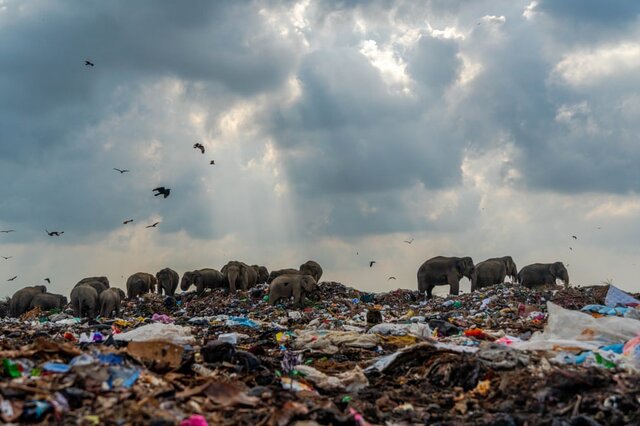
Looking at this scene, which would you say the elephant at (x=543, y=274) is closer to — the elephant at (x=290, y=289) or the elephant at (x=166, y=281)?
the elephant at (x=290, y=289)

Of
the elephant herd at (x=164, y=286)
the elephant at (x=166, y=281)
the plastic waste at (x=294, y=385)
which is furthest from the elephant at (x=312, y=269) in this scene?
the plastic waste at (x=294, y=385)

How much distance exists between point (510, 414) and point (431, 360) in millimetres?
1925

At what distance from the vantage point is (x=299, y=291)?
20.0 metres

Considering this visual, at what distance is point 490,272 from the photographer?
2608 cm

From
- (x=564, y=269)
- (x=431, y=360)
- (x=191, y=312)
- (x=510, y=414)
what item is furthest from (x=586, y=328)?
(x=564, y=269)

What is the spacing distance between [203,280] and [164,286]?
2366mm

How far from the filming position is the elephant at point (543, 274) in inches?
979

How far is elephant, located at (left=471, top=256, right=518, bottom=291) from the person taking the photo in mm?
25969

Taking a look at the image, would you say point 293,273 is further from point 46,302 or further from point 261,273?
point 46,302

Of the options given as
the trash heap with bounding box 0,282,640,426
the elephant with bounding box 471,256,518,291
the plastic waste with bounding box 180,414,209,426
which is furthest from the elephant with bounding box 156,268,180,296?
the plastic waste with bounding box 180,414,209,426

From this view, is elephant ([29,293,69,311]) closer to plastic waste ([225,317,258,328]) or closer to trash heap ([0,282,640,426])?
plastic waste ([225,317,258,328])

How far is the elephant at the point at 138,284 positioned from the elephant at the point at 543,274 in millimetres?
15709

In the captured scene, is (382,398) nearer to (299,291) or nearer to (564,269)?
(299,291)

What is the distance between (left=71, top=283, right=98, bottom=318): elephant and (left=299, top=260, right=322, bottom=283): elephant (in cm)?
917
